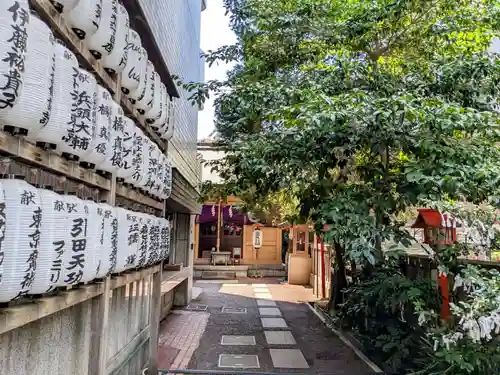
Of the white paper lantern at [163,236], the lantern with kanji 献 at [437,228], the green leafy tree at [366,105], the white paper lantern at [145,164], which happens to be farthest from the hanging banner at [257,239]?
the white paper lantern at [145,164]

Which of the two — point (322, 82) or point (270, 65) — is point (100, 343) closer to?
point (322, 82)

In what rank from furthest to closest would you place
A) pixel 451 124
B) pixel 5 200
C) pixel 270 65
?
pixel 270 65 → pixel 451 124 → pixel 5 200

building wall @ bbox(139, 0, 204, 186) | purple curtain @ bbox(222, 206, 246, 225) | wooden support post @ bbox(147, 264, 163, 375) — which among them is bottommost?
wooden support post @ bbox(147, 264, 163, 375)

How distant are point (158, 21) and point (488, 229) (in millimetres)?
6284

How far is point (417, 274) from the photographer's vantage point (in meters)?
7.04

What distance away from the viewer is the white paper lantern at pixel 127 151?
377 centimetres

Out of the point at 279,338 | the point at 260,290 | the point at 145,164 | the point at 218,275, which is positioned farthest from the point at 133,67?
the point at 218,275

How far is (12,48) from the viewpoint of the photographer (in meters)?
1.86

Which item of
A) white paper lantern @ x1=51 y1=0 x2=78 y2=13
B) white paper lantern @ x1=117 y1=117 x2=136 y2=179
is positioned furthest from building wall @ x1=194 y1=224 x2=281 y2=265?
white paper lantern @ x1=51 y1=0 x2=78 y2=13

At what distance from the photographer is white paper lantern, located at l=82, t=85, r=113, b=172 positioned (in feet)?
9.82

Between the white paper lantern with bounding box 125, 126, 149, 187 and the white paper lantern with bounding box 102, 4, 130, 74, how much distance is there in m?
0.76

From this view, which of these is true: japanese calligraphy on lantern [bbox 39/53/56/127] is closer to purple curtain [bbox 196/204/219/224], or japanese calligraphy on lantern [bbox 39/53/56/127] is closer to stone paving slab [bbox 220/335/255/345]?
stone paving slab [bbox 220/335/255/345]

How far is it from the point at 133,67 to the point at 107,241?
1.83 metres

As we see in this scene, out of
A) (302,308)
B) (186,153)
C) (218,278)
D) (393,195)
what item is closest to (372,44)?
(393,195)
